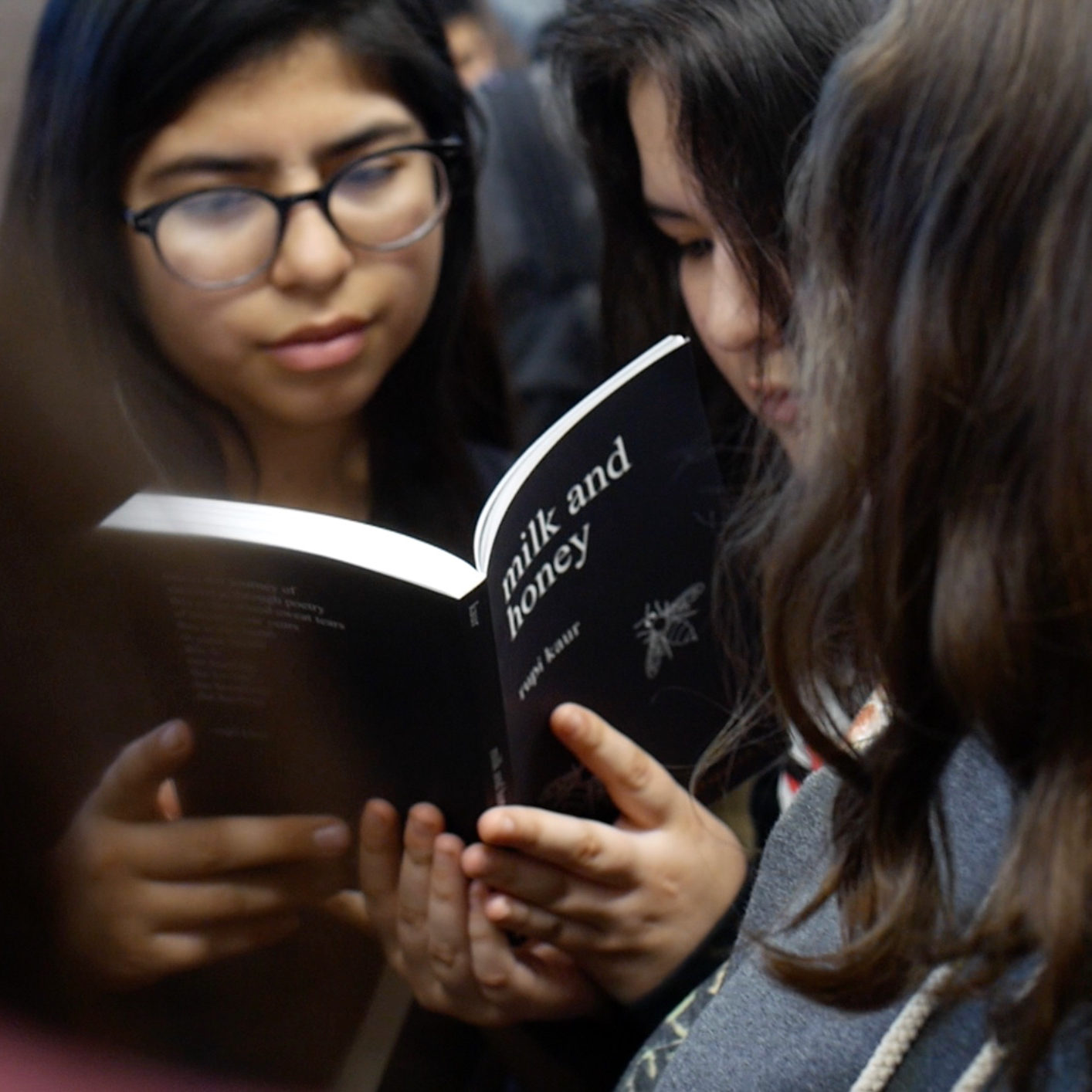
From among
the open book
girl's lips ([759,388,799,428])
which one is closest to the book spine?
the open book

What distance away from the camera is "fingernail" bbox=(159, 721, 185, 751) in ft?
3.06

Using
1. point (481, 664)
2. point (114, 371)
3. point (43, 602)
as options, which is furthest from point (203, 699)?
point (114, 371)

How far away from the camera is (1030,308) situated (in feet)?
1.66

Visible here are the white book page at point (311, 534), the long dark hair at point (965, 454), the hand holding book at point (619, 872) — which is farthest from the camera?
the hand holding book at point (619, 872)

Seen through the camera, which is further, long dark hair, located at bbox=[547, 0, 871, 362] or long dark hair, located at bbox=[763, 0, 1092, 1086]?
long dark hair, located at bbox=[547, 0, 871, 362]

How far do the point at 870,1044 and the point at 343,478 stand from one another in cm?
91

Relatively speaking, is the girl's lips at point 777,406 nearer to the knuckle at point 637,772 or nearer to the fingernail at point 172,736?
the knuckle at point 637,772

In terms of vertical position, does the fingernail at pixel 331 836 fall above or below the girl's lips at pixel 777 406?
below

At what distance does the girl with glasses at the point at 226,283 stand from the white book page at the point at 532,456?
309 mm

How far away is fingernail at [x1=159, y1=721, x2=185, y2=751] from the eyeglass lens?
0.42 meters

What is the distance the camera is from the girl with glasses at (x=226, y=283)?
98 cm

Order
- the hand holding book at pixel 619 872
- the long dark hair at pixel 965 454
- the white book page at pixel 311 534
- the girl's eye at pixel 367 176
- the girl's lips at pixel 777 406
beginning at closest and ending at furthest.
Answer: the long dark hair at pixel 965 454 → the white book page at pixel 311 534 → the hand holding book at pixel 619 872 → the girl's lips at pixel 777 406 → the girl's eye at pixel 367 176

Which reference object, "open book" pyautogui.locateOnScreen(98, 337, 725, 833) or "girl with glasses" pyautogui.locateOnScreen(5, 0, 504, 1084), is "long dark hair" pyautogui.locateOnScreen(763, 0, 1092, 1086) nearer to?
"open book" pyautogui.locateOnScreen(98, 337, 725, 833)

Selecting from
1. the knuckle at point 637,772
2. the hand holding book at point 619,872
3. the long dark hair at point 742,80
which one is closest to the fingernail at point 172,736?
the hand holding book at point 619,872
